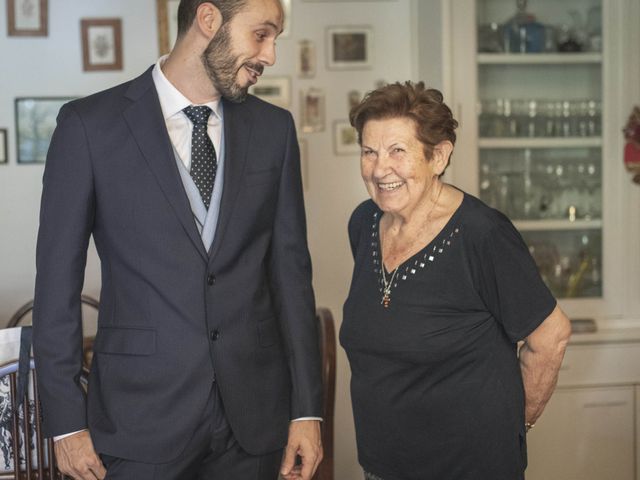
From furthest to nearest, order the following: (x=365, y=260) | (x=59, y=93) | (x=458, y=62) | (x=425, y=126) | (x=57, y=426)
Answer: (x=59, y=93) → (x=458, y=62) → (x=365, y=260) → (x=425, y=126) → (x=57, y=426)

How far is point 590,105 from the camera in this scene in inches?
142

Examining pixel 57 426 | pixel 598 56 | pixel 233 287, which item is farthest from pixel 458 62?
pixel 57 426

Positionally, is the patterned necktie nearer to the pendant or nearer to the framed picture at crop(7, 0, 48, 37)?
the pendant

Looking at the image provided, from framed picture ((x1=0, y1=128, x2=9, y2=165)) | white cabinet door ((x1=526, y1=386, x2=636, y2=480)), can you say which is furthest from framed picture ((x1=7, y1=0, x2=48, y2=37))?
white cabinet door ((x1=526, y1=386, x2=636, y2=480))

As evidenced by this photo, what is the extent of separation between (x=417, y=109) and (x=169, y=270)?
1.99 feet

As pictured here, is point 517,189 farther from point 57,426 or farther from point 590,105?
point 57,426

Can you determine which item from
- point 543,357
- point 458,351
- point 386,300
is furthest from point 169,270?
point 543,357

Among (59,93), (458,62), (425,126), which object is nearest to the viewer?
(425,126)

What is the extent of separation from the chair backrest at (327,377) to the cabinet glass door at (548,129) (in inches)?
47.7

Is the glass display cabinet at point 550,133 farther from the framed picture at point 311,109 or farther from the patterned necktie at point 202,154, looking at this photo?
the patterned necktie at point 202,154

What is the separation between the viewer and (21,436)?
2.10 m

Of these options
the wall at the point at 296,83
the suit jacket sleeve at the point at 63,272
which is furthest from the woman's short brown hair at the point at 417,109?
the wall at the point at 296,83

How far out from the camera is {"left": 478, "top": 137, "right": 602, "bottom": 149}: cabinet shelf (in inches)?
141

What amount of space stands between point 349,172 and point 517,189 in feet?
2.32
